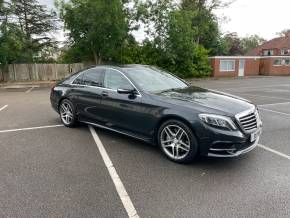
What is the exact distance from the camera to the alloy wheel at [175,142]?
12.7ft

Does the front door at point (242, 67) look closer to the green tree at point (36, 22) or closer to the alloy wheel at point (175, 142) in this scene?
the green tree at point (36, 22)

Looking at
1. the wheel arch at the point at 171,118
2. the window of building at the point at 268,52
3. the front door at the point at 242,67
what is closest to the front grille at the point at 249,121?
the wheel arch at the point at 171,118

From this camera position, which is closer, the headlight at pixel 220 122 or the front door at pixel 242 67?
the headlight at pixel 220 122

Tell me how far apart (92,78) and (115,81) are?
0.80 m

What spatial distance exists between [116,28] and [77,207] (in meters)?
17.2

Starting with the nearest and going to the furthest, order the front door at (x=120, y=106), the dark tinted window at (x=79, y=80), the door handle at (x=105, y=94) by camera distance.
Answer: the front door at (x=120, y=106), the door handle at (x=105, y=94), the dark tinted window at (x=79, y=80)

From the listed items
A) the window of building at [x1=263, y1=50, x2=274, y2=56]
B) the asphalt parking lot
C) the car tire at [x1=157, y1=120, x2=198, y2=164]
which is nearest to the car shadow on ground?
the asphalt parking lot

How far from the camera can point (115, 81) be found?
4848mm

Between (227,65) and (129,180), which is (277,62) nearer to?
(227,65)

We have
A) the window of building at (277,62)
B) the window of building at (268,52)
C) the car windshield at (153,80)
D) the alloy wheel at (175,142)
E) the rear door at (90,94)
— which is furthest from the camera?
the window of building at (268,52)

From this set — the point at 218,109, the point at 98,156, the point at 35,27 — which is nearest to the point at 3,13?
the point at 35,27

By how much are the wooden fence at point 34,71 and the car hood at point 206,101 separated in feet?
61.2

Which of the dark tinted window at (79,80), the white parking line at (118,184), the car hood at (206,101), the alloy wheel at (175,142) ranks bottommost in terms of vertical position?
the white parking line at (118,184)

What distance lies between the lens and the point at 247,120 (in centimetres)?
375
